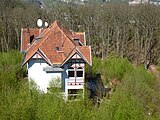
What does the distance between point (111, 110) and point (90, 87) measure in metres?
13.3

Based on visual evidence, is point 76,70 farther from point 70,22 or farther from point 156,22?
point 70,22

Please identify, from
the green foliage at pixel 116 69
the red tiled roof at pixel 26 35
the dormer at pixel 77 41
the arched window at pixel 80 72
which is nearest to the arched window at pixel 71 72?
the arched window at pixel 80 72

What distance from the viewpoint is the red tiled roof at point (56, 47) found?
30.3 meters

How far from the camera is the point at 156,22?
53688 mm

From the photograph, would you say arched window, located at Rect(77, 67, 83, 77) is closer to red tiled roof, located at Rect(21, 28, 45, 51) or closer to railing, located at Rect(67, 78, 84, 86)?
railing, located at Rect(67, 78, 84, 86)

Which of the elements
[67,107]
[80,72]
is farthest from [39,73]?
[67,107]

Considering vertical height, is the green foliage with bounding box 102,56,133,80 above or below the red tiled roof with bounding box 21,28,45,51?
below

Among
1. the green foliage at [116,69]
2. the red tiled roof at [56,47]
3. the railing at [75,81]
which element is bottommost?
the green foliage at [116,69]

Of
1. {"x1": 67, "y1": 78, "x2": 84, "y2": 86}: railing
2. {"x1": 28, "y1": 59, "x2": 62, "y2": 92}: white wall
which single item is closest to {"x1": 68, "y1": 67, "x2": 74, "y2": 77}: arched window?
{"x1": 67, "y1": 78, "x2": 84, "y2": 86}: railing

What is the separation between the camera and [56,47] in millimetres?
31375

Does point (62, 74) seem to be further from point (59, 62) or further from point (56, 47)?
point (56, 47)

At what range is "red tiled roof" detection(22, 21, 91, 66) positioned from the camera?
3027 cm

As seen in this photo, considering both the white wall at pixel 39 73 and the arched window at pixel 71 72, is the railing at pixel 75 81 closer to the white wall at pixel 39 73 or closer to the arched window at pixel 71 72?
the arched window at pixel 71 72

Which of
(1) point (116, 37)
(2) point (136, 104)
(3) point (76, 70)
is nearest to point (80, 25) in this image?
(1) point (116, 37)
